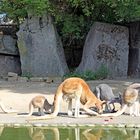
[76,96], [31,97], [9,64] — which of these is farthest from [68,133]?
[9,64]

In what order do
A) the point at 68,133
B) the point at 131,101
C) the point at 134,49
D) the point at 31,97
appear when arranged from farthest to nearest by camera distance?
the point at 134,49
the point at 31,97
the point at 131,101
the point at 68,133

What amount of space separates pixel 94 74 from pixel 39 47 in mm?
2338

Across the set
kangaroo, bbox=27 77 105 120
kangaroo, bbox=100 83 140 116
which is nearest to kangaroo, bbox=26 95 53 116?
kangaroo, bbox=27 77 105 120

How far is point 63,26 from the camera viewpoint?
18.6 meters

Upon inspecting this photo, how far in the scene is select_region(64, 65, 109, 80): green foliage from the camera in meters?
17.2

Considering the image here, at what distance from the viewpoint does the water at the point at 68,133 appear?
8.91m

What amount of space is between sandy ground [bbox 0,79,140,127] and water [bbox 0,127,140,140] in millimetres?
244

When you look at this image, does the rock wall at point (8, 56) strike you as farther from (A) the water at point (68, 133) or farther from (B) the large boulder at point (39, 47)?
(A) the water at point (68, 133)

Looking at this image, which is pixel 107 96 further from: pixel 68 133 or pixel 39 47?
pixel 39 47

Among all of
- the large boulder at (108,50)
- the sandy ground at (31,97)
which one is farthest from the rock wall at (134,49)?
the sandy ground at (31,97)

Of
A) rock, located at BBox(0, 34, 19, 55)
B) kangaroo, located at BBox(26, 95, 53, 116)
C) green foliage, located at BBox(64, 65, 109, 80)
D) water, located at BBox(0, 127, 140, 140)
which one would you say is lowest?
green foliage, located at BBox(64, 65, 109, 80)

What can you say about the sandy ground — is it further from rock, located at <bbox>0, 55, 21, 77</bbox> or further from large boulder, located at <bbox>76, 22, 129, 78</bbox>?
rock, located at <bbox>0, 55, 21, 77</bbox>

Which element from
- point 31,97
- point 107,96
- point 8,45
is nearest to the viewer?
point 107,96

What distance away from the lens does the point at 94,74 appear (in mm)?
17391
